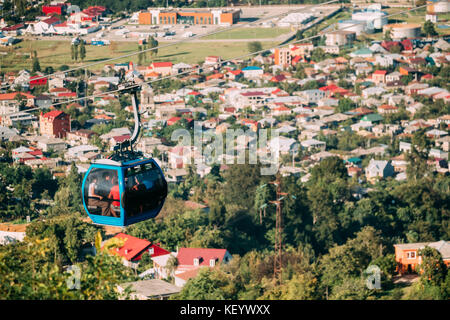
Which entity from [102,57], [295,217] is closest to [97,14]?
[102,57]

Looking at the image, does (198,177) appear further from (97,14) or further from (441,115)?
(97,14)

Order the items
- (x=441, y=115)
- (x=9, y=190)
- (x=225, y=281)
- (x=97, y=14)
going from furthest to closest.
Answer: (x=97, y=14) < (x=441, y=115) < (x=9, y=190) < (x=225, y=281)

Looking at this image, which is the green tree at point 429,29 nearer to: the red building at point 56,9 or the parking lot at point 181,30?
the parking lot at point 181,30

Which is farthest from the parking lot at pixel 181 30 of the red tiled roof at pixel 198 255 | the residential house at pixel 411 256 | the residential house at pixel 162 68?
the residential house at pixel 411 256

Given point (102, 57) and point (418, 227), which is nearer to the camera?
point (418, 227)

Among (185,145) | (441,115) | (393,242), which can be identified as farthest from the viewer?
(441,115)

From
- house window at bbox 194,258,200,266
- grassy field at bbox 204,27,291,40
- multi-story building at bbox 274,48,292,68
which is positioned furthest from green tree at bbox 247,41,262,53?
house window at bbox 194,258,200,266
